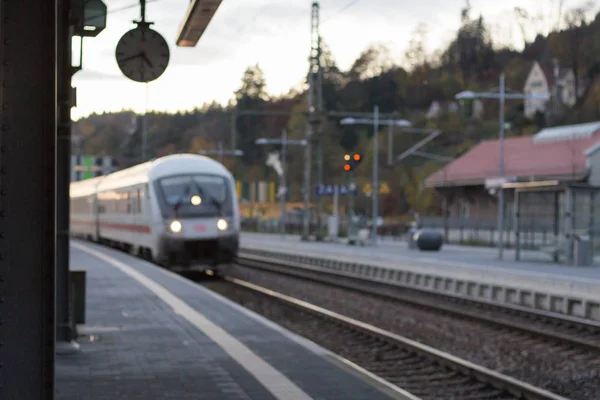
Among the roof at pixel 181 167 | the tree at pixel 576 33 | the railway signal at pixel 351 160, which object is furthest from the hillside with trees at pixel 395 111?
the roof at pixel 181 167

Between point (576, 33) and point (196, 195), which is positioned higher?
point (576, 33)

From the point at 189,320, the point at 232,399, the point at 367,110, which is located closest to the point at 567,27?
the point at 367,110

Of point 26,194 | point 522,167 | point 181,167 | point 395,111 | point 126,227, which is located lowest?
point 126,227

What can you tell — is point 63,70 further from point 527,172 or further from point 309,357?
point 527,172

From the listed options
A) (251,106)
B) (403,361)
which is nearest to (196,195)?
(403,361)

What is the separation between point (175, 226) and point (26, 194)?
21211 millimetres

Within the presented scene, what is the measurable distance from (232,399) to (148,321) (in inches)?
243

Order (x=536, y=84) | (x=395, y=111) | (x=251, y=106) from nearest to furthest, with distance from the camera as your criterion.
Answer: (x=251, y=106) → (x=395, y=111) → (x=536, y=84)

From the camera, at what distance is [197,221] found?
27.1m

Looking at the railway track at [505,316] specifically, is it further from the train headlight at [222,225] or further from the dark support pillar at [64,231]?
the dark support pillar at [64,231]

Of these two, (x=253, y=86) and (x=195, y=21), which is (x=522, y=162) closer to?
(x=253, y=86)

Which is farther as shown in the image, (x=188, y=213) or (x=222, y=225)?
(x=222, y=225)

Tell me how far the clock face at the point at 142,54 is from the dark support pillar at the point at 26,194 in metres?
6.94

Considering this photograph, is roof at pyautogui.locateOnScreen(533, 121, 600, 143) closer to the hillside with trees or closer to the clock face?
the hillside with trees
